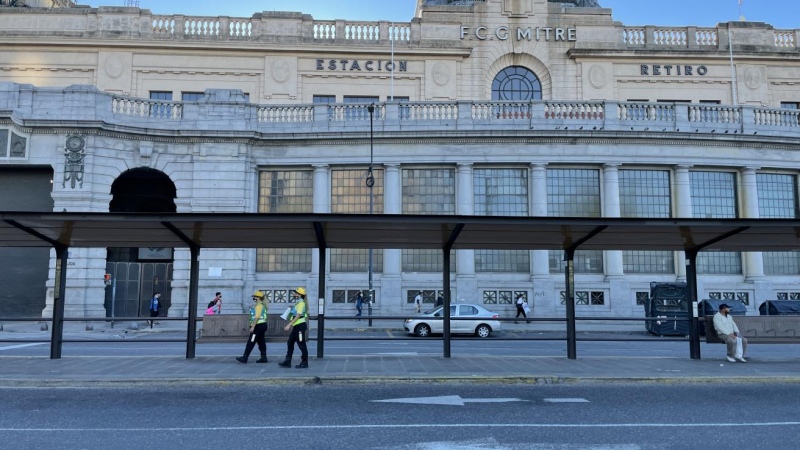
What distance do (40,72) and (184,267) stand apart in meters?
17.9

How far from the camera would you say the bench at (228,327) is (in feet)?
55.8

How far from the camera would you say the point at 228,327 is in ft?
56.3

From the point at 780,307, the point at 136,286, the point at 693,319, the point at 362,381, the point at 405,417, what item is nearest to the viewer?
the point at 405,417

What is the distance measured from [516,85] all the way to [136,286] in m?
27.0

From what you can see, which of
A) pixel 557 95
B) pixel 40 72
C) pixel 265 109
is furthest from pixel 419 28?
pixel 40 72

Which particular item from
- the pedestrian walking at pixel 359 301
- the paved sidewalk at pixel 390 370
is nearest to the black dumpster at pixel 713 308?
the paved sidewalk at pixel 390 370

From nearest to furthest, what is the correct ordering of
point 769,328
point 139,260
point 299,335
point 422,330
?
point 299,335, point 769,328, point 422,330, point 139,260

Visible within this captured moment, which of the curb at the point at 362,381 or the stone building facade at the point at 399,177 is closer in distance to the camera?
the curb at the point at 362,381

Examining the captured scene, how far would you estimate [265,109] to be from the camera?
3353 centimetres

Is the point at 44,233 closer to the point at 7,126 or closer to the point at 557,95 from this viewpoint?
the point at 7,126

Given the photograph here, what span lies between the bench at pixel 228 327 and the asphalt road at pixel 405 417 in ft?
16.5

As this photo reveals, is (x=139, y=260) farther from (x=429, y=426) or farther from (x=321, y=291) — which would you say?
(x=429, y=426)

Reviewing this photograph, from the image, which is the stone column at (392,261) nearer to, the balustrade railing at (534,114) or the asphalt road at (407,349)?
the balustrade railing at (534,114)

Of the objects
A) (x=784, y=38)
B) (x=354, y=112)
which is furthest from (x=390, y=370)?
(x=784, y=38)
